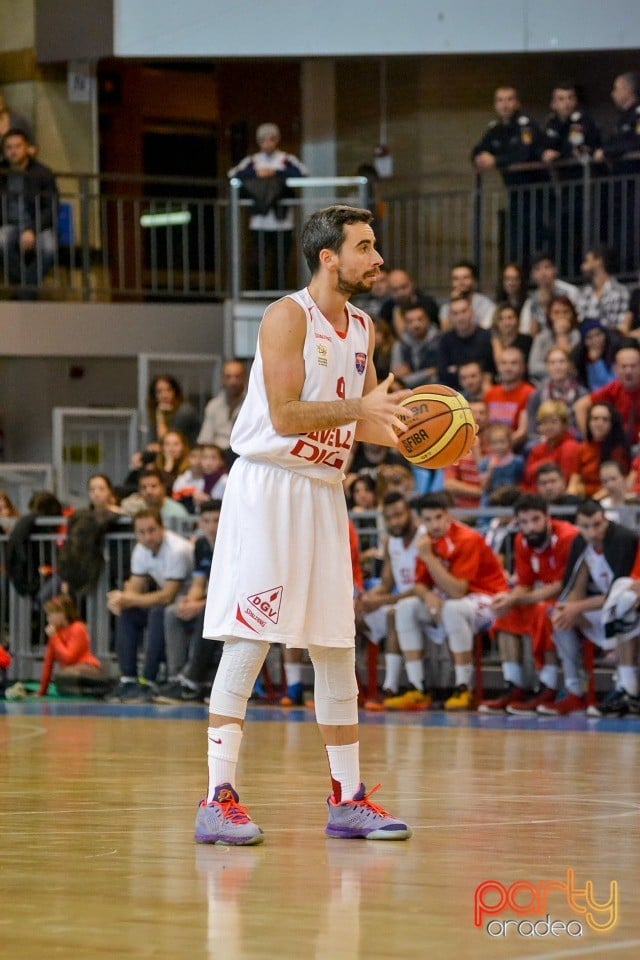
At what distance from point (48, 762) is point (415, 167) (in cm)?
1379

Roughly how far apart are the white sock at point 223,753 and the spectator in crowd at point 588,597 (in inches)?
237

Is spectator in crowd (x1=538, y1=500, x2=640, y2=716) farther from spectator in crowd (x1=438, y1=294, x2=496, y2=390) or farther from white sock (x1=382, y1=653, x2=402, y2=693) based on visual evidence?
spectator in crowd (x1=438, y1=294, x2=496, y2=390)

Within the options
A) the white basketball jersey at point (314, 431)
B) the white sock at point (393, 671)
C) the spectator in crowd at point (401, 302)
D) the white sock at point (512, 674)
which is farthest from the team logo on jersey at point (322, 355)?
the spectator in crowd at point (401, 302)

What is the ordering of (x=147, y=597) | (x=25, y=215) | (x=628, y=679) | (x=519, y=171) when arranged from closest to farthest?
(x=628, y=679)
(x=147, y=597)
(x=519, y=171)
(x=25, y=215)

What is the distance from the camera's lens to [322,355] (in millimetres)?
5906

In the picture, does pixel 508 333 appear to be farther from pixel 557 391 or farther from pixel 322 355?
pixel 322 355

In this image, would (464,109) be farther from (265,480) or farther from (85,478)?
(265,480)

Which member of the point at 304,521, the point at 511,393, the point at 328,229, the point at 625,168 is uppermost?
the point at 625,168

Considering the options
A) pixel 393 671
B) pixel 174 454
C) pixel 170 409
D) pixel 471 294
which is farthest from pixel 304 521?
pixel 170 409

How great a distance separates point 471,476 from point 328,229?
8.08 m

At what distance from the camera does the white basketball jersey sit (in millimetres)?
5871

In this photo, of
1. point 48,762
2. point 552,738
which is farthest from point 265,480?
point 552,738

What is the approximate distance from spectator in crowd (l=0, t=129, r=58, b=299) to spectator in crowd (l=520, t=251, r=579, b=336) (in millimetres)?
5935

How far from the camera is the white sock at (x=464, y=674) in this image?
12305 millimetres
